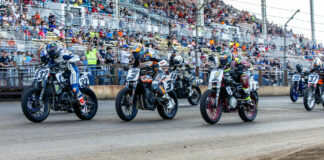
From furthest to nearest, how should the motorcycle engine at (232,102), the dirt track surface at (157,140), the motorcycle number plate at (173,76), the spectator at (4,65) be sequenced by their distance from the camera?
the spectator at (4,65)
the motorcycle number plate at (173,76)
the motorcycle engine at (232,102)
the dirt track surface at (157,140)

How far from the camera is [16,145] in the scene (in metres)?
5.62

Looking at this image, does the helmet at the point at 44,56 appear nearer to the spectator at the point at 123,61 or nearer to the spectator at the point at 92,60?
the spectator at the point at 92,60

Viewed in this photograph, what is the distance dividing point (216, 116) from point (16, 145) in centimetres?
413

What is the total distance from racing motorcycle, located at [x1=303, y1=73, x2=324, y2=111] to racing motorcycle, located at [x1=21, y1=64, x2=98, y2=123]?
22.2 feet

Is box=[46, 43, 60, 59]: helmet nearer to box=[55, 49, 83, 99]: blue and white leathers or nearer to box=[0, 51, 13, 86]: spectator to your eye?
box=[55, 49, 83, 99]: blue and white leathers

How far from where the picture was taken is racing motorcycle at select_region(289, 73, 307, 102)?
17.5 m

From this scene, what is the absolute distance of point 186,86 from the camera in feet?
48.1

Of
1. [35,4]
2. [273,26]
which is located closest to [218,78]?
[35,4]

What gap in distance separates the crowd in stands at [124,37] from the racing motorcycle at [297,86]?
4640 millimetres

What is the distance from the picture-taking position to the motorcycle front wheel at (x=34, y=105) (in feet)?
27.0

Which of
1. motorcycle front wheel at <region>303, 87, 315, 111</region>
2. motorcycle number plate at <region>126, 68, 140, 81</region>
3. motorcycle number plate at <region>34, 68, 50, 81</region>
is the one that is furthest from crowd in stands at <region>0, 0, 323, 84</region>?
motorcycle number plate at <region>34, 68, 50, 81</region>

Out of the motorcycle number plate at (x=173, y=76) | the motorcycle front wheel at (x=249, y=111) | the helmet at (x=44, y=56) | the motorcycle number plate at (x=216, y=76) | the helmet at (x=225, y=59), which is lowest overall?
the motorcycle front wheel at (x=249, y=111)

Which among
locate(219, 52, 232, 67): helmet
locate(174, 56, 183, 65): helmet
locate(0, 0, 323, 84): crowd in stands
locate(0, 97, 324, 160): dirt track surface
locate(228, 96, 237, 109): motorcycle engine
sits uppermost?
locate(0, 0, 323, 84): crowd in stands

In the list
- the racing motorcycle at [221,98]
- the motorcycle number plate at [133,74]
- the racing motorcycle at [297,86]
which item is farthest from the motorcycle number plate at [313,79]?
the motorcycle number plate at [133,74]
